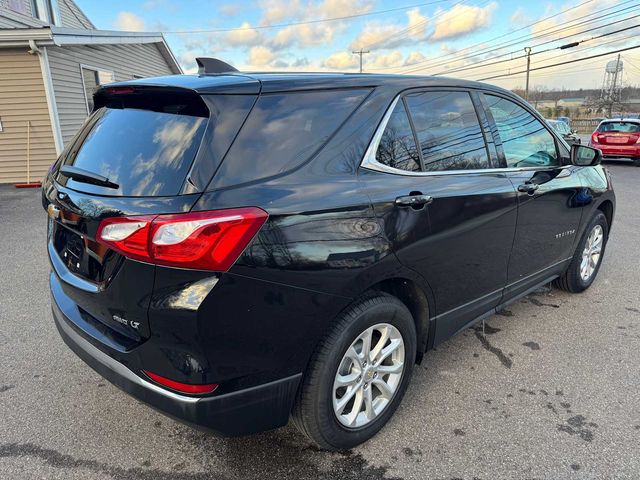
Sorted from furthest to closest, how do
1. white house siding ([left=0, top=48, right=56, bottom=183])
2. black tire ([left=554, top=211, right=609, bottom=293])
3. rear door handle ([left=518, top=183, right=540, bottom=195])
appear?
white house siding ([left=0, top=48, right=56, bottom=183]), black tire ([left=554, top=211, right=609, bottom=293]), rear door handle ([left=518, top=183, right=540, bottom=195])

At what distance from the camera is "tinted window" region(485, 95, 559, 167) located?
3.17m

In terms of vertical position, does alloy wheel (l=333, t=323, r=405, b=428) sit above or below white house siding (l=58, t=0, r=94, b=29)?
below

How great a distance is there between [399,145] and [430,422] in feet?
4.93

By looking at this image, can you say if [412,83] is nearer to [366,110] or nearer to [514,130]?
[366,110]

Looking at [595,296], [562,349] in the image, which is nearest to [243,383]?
[562,349]

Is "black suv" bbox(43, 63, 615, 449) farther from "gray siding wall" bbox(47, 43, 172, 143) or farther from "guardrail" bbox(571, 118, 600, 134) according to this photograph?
"guardrail" bbox(571, 118, 600, 134)

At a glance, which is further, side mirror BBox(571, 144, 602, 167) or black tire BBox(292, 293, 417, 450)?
side mirror BBox(571, 144, 602, 167)

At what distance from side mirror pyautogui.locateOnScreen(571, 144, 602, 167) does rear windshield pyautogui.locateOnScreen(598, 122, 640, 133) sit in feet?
45.0

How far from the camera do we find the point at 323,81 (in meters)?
2.23

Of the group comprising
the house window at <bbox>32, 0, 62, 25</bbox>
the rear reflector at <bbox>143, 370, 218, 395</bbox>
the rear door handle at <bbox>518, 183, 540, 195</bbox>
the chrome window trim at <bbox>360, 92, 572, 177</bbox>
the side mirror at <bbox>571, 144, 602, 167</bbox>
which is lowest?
the rear reflector at <bbox>143, 370, 218, 395</bbox>

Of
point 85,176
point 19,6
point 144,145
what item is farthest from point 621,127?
point 19,6

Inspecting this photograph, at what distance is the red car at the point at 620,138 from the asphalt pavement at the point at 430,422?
13.5m

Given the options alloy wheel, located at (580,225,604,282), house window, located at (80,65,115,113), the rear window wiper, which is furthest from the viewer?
house window, located at (80,65,115,113)

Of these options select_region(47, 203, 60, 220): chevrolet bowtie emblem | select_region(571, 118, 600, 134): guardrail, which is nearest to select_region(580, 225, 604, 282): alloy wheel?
select_region(47, 203, 60, 220): chevrolet bowtie emblem
